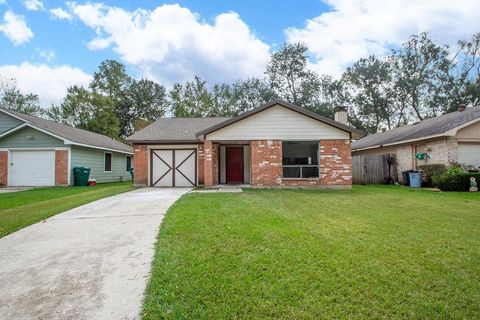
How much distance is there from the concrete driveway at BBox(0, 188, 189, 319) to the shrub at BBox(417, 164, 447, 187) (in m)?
12.7

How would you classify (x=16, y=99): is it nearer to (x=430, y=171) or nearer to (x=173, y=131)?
(x=173, y=131)

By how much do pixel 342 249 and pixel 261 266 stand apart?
130 centimetres

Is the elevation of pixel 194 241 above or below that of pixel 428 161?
below

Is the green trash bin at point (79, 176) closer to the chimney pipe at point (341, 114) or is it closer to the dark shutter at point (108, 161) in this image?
the dark shutter at point (108, 161)

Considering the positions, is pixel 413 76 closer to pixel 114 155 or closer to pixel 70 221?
pixel 114 155

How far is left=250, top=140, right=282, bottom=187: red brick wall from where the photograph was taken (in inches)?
472

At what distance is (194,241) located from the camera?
4.24 m

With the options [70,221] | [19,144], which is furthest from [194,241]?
[19,144]

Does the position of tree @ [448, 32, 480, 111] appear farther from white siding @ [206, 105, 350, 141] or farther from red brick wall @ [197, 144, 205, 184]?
red brick wall @ [197, 144, 205, 184]

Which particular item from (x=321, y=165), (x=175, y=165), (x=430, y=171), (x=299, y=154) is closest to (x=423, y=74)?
(x=430, y=171)

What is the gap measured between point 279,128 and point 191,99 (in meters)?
25.0

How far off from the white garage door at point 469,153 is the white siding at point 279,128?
18.6 ft

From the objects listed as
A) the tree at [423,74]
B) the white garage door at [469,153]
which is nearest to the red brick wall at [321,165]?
the white garage door at [469,153]

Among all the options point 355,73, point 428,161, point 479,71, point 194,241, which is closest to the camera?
point 194,241
